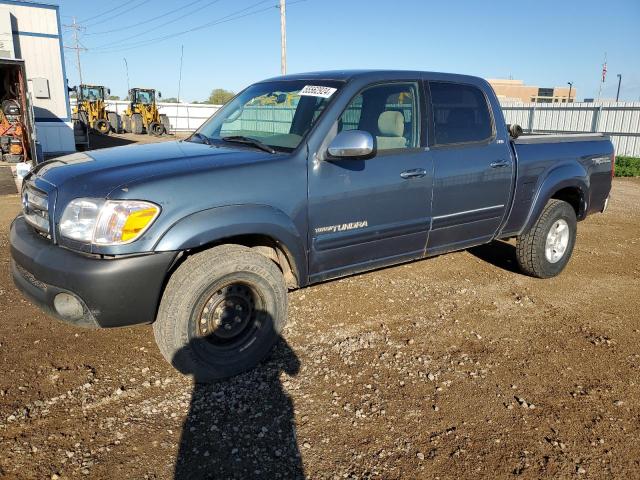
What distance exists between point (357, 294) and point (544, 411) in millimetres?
2093

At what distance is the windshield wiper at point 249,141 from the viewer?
3.47m

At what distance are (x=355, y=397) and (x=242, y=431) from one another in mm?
726

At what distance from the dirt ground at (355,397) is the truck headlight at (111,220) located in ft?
3.25

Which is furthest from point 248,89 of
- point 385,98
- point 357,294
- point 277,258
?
point 357,294

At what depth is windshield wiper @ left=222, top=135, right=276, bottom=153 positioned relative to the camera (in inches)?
137

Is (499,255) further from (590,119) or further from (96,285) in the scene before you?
(590,119)

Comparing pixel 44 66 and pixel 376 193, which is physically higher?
pixel 44 66

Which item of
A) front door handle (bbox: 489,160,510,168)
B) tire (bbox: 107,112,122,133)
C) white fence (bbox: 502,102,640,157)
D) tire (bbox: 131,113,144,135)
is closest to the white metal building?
tire (bbox: 131,113,144,135)

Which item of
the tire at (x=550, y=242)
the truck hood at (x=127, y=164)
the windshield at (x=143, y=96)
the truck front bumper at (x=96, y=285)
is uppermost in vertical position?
the windshield at (x=143, y=96)

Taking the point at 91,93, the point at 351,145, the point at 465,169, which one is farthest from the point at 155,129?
the point at 351,145

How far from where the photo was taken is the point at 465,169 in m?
4.16

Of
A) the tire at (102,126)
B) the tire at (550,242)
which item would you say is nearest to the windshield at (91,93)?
the tire at (102,126)

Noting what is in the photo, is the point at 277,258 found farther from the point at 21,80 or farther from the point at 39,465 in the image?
the point at 21,80

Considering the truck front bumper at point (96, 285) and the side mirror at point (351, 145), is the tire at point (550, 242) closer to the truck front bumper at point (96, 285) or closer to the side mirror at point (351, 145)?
the side mirror at point (351, 145)
